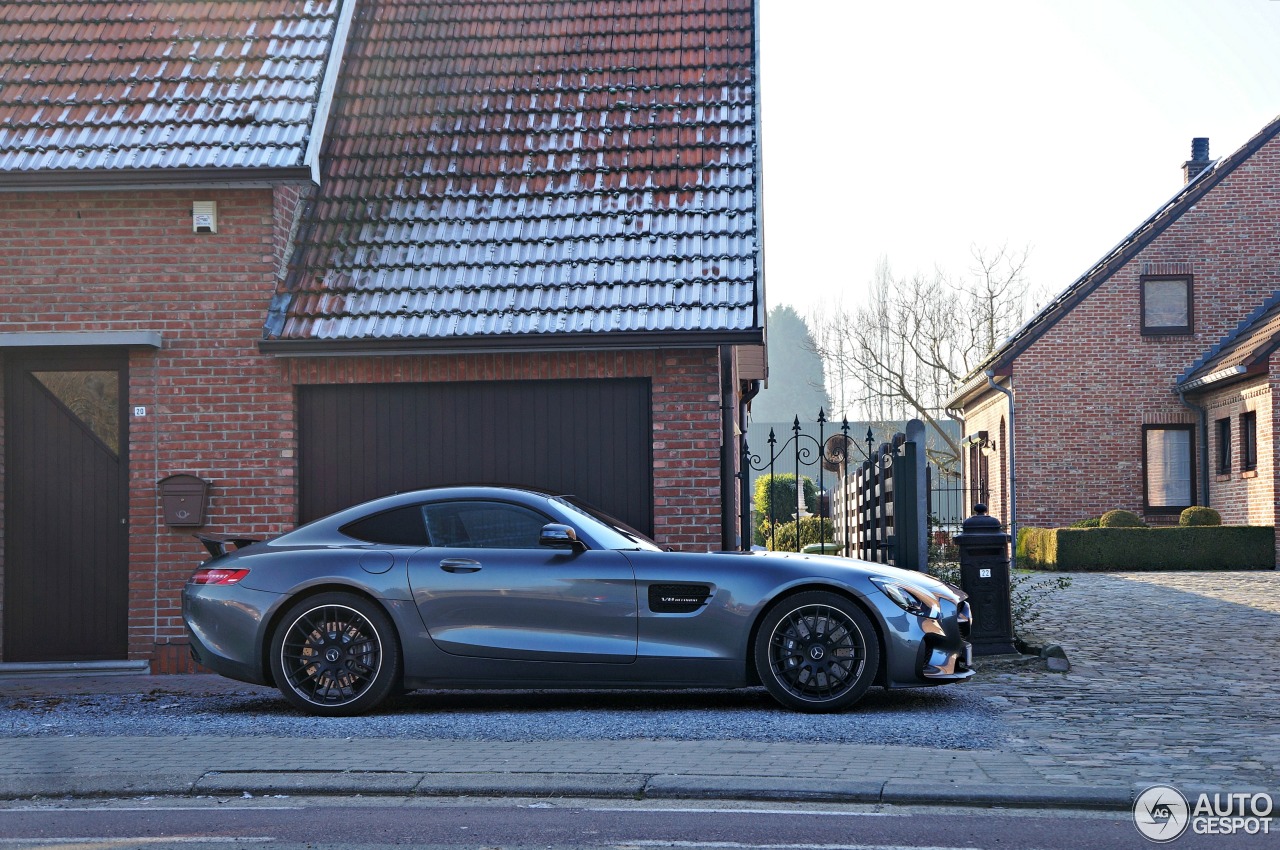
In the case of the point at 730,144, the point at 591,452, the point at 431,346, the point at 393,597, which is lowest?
the point at 393,597

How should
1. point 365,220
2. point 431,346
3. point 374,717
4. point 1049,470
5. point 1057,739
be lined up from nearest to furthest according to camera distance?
point 1057,739, point 374,717, point 431,346, point 365,220, point 1049,470

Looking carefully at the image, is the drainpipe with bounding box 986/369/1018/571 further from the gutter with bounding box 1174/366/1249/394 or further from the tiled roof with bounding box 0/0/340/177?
the tiled roof with bounding box 0/0/340/177

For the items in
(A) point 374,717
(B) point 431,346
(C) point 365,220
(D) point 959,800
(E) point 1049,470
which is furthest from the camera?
(E) point 1049,470

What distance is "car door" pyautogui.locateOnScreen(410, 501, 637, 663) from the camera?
27.3 ft

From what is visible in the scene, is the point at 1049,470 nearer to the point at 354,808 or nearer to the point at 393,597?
the point at 393,597

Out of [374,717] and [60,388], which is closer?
[374,717]

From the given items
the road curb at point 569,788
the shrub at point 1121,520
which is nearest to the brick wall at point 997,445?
the shrub at point 1121,520

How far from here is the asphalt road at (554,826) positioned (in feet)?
17.1

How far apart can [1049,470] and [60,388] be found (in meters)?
21.7

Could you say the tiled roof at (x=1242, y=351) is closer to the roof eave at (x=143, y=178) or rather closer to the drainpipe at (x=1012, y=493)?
the drainpipe at (x=1012, y=493)

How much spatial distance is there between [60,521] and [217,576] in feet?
12.2

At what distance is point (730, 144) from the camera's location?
41.8 ft

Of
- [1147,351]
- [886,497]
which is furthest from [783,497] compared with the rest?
[886,497]

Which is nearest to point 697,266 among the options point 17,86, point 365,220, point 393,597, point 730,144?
point 730,144
